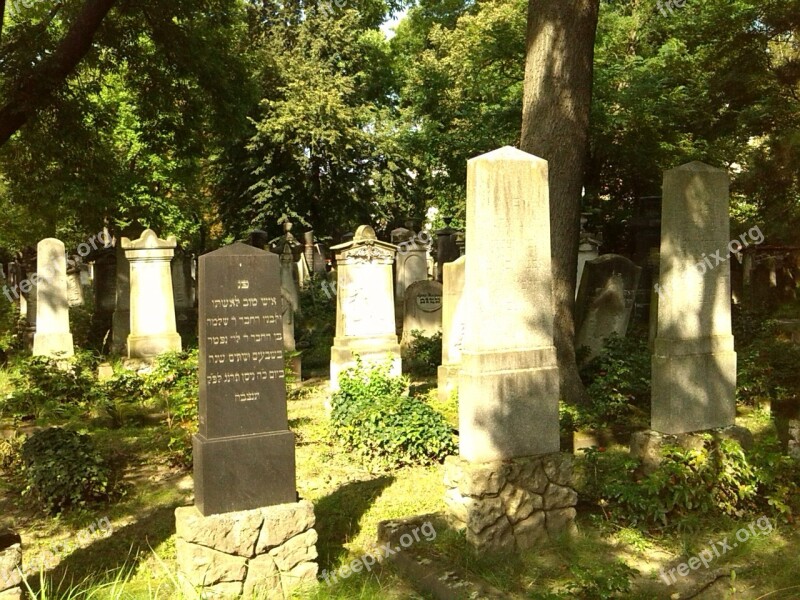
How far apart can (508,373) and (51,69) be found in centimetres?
828

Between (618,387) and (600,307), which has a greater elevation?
(600,307)

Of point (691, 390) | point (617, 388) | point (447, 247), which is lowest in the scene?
point (617, 388)

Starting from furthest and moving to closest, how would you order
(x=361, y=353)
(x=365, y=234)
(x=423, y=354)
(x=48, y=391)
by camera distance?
(x=423, y=354)
(x=365, y=234)
(x=361, y=353)
(x=48, y=391)

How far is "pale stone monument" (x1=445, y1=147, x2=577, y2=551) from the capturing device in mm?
5215

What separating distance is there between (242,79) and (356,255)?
5.38 metres

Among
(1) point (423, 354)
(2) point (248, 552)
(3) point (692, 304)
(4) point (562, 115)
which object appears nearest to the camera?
(2) point (248, 552)

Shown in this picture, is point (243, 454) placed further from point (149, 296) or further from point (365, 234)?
point (149, 296)

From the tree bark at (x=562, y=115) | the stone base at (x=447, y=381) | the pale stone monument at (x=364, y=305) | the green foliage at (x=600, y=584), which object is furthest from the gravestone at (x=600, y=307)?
the green foliage at (x=600, y=584)

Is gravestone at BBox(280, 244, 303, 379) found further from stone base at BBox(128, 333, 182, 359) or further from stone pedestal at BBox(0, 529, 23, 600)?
stone pedestal at BBox(0, 529, 23, 600)

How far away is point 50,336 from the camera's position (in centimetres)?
1234

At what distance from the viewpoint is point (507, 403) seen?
17.3 ft

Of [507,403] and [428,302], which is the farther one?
[428,302]

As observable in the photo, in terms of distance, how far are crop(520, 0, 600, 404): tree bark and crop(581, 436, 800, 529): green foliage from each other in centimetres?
295

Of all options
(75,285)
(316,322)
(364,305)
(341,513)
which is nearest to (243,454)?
(341,513)
